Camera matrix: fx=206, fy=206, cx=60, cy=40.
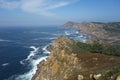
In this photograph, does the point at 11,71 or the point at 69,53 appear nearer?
the point at 69,53

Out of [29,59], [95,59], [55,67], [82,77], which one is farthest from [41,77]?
[29,59]

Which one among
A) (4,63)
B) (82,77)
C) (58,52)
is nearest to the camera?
(82,77)

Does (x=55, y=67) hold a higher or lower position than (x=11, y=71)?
higher

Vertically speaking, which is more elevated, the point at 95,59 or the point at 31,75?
the point at 95,59

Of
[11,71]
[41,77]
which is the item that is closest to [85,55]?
[41,77]

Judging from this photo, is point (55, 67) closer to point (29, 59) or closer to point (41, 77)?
point (41, 77)

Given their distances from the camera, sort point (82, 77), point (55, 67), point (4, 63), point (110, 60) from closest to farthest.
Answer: point (82, 77)
point (110, 60)
point (55, 67)
point (4, 63)

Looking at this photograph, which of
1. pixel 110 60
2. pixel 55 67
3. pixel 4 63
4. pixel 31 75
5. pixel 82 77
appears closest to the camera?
pixel 82 77

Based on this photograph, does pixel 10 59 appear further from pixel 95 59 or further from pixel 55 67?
pixel 95 59

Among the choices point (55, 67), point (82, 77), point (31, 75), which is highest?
point (82, 77)
